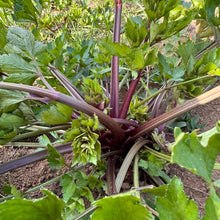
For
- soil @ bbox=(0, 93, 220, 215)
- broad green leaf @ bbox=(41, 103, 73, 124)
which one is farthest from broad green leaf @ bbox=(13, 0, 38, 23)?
soil @ bbox=(0, 93, 220, 215)

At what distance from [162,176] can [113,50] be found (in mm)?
437

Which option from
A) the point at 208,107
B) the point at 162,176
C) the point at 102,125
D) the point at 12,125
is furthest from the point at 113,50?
the point at 208,107

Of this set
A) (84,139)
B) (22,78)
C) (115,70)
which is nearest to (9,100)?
(22,78)

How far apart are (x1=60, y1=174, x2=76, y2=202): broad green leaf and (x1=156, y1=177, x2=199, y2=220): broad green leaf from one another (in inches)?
11.3

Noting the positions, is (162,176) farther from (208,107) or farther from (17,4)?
(17,4)

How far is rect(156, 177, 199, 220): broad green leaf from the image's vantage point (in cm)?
39

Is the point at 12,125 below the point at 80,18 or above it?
below

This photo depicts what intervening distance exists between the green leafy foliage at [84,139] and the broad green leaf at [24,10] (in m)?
0.44

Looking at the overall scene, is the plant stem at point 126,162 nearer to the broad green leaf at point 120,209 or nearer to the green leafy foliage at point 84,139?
the green leafy foliage at point 84,139

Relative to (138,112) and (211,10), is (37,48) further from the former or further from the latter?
(211,10)

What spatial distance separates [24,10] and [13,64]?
27cm

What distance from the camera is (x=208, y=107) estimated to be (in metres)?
1.23

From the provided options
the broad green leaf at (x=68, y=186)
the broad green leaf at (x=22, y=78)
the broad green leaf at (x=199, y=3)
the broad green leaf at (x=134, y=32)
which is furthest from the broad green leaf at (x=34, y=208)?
the broad green leaf at (x=199, y=3)

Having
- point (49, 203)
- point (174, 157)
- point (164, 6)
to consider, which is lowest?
point (49, 203)
